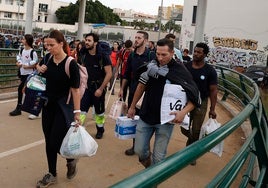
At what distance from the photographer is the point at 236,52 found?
34.8 metres

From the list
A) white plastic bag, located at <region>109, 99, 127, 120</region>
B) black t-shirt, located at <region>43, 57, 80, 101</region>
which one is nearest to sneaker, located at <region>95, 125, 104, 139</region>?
white plastic bag, located at <region>109, 99, 127, 120</region>

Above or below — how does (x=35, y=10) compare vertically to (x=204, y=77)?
above

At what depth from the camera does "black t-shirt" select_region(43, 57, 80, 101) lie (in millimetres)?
4199

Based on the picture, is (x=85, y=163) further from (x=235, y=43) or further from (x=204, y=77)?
(x=235, y=43)

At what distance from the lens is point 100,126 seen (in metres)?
6.68

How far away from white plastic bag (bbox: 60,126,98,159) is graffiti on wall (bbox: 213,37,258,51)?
3204cm

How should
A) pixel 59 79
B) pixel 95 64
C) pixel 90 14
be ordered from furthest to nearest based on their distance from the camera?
pixel 90 14
pixel 95 64
pixel 59 79

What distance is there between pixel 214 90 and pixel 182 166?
4206 millimetres

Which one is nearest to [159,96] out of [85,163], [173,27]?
[85,163]

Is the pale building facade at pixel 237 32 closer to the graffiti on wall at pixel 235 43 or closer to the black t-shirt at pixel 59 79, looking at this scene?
the graffiti on wall at pixel 235 43

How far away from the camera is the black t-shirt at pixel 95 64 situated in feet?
20.6

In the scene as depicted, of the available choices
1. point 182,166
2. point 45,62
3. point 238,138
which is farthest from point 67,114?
point 238,138

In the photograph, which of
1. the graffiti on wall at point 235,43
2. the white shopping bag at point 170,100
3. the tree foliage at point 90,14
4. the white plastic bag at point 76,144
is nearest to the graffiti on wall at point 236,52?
the graffiti on wall at point 235,43

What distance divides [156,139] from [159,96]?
1.57 feet
